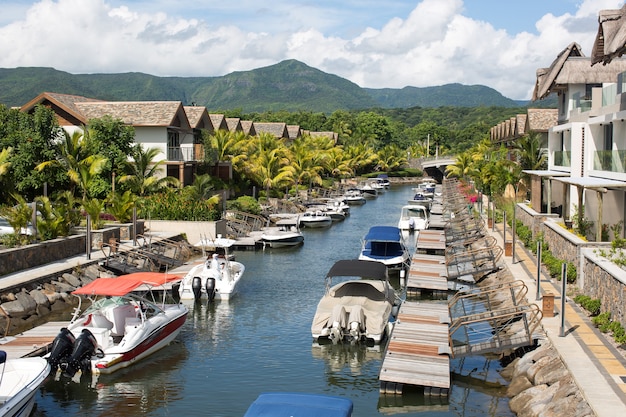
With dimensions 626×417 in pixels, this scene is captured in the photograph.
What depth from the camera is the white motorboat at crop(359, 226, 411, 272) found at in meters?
35.7

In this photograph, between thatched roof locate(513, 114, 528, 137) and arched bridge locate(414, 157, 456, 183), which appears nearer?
thatched roof locate(513, 114, 528, 137)

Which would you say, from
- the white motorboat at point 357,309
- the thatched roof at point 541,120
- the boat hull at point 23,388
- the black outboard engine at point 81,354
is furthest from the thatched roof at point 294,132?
the boat hull at point 23,388

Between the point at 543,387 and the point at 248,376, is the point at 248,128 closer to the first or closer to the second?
the point at 248,376

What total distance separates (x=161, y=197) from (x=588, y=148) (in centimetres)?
2468

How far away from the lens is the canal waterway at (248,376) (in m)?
18.9

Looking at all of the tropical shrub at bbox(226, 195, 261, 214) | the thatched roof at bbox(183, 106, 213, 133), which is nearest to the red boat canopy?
the tropical shrub at bbox(226, 195, 261, 214)

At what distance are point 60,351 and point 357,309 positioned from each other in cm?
925

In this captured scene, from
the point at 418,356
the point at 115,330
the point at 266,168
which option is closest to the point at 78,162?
the point at 266,168

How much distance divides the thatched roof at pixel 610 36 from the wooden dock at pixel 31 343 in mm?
20536

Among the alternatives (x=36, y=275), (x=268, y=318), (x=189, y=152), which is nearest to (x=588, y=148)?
(x=268, y=318)

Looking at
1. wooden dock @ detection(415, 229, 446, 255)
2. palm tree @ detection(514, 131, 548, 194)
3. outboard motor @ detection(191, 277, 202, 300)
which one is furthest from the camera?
palm tree @ detection(514, 131, 548, 194)

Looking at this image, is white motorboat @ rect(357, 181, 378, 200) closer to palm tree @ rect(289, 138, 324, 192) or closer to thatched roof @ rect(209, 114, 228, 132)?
palm tree @ rect(289, 138, 324, 192)

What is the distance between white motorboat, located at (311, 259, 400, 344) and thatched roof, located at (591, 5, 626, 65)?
11.3 metres

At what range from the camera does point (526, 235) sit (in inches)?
1545
